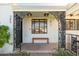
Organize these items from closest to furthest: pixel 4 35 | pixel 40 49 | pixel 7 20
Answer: pixel 4 35, pixel 7 20, pixel 40 49

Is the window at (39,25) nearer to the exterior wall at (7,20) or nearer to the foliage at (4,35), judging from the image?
the exterior wall at (7,20)

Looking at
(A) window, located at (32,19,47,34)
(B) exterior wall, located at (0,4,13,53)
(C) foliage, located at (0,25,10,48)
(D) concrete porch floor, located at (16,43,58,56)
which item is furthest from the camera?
(A) window, located at (32,19,47,34)

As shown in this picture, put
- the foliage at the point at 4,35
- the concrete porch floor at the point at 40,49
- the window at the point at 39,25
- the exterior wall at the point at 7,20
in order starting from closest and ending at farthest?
1. the concrete porch floor at the point at 40,49
2. the foliage at the point at 4,35
3. the exterior wall at the point at 7,20
4. the window at the point at 39,25

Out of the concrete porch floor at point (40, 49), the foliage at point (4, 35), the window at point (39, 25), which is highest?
the window at point (39, 25)

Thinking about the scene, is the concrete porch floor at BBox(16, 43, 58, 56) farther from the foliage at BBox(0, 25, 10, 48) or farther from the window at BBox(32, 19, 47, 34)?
the window at BBox(32, 19, 47, 34)

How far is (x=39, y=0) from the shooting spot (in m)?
2.03

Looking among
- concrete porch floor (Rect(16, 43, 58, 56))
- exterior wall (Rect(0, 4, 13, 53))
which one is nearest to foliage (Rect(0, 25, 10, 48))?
exterior wall (Rect(0, 4, 13, 53))

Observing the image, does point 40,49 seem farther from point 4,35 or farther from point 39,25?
point 39,25

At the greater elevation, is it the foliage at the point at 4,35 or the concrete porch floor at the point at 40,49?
the foliage at the point at 4,35

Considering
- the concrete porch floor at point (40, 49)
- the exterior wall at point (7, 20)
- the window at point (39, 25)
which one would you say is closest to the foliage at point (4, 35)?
the exterior wall at point (7, 20)

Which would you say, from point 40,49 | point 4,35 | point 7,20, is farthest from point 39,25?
point 4,35

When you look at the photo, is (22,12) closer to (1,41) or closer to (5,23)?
(5,23)

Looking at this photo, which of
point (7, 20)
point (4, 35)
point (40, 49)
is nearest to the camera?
point (4, 35)

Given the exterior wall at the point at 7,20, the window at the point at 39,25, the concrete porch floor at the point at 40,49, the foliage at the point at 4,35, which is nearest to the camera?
the concrete porch floor at the point at 40,49
